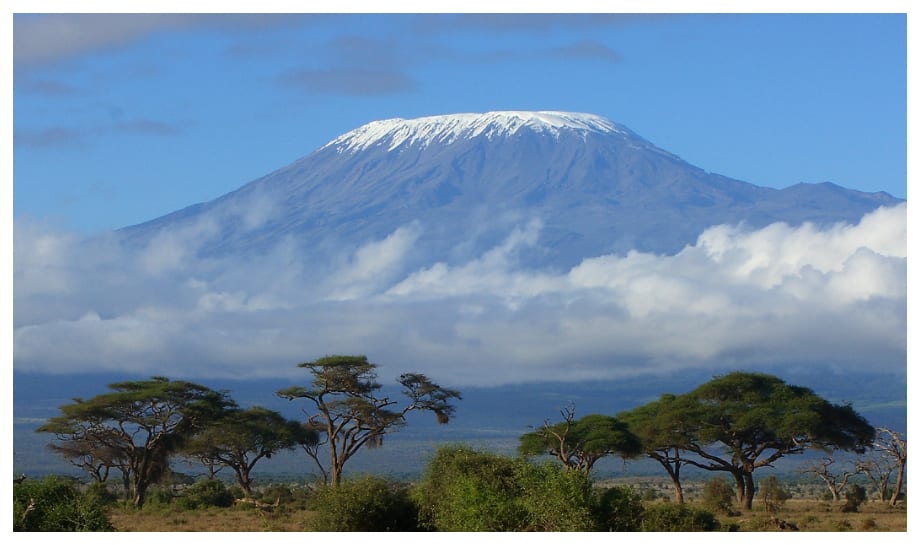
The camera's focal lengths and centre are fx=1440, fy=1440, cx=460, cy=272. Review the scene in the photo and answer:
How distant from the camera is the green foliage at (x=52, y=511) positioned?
37.3 metres

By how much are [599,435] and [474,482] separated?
23.1 m

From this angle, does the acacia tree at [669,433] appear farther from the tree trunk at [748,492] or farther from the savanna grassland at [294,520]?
the savanna grassland at [294,520]

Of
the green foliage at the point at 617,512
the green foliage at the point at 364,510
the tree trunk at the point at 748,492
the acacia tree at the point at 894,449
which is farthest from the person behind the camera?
the acacia tree at the point at 894,449

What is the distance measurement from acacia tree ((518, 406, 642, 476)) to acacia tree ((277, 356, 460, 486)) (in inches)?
176

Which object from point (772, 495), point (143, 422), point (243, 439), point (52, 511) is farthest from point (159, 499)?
point (772, 495)

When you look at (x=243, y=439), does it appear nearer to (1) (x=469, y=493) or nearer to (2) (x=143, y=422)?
(2) (x=143, y=422)

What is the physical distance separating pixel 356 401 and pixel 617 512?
27.1m

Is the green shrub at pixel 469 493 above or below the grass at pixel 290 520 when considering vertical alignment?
above

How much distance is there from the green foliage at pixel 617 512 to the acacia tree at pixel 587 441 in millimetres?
19618

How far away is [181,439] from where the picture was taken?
202 feet

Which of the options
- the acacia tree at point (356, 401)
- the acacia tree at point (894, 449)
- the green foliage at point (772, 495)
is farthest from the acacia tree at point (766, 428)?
the acacia tree at point (356, 401)

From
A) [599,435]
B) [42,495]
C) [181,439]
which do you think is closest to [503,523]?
[42,495]

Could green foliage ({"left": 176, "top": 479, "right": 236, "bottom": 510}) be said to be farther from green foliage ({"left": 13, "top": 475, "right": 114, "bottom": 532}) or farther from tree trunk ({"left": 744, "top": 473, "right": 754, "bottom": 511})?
tree trunk ({"left": 744, "top": 473, "right": 754, "bottom": 511})
